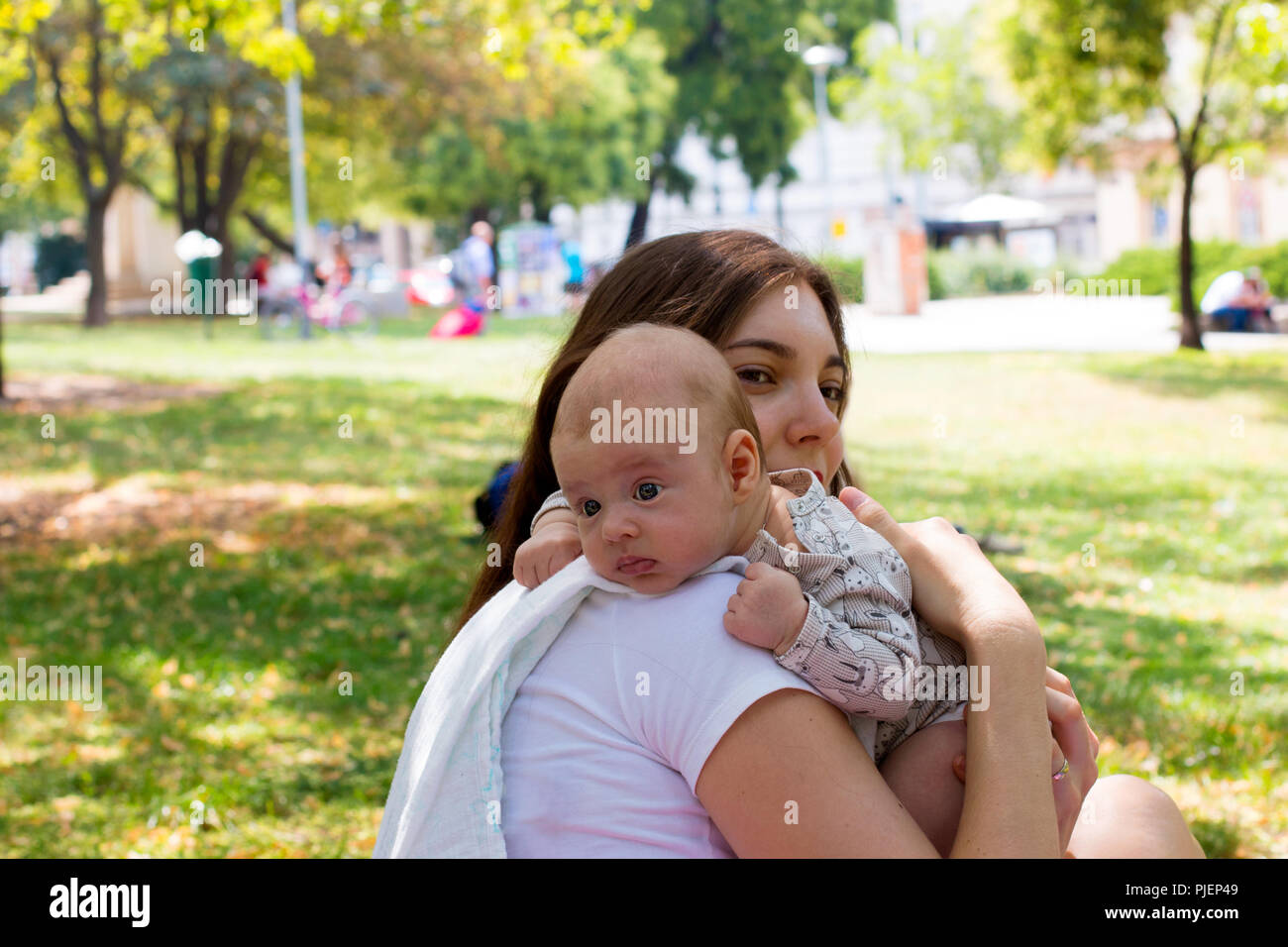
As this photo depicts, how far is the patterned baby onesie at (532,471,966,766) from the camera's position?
148cm

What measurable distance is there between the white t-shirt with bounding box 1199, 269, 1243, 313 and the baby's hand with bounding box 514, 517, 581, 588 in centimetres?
2421

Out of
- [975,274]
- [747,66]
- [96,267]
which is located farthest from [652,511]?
[747,66]

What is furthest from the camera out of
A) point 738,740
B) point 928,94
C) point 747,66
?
point 747,66

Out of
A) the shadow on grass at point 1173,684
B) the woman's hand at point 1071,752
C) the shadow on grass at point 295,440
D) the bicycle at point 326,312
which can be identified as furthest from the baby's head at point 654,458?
the bicycle at point 326,312

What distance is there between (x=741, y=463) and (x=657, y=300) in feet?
1.65

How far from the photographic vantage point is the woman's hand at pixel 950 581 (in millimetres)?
1684

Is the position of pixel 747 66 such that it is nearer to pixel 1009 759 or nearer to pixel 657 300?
pixel 657 300

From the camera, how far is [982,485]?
423 inches

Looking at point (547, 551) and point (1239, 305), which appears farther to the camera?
point (1239, 305)

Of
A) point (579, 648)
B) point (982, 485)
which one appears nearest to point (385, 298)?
point (982, 485)

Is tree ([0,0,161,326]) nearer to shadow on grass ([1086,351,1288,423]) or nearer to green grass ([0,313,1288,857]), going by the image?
green grass ([0,313,1288,857])

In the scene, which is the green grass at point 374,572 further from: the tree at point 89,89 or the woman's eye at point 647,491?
the tree at point 89,89

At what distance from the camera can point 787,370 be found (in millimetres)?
2123
